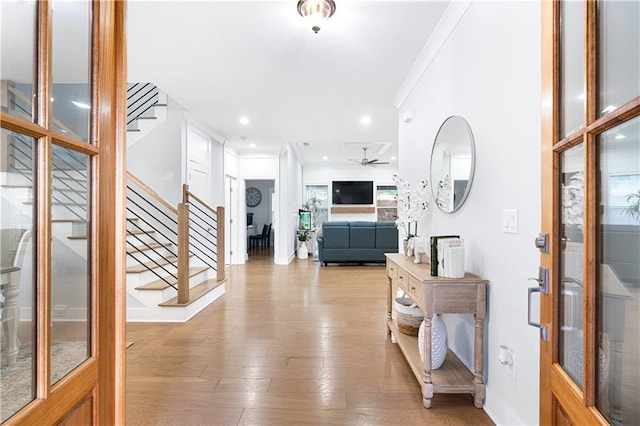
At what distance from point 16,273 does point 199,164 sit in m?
4.99

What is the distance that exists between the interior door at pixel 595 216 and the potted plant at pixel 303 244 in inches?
290

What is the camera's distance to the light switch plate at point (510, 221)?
62.9 inches

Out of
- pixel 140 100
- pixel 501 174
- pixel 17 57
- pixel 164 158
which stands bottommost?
pixel 501 174

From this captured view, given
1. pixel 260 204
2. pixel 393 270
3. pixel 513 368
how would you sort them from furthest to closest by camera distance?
pixel 260 204
pixel 393 270
pixel 513 368

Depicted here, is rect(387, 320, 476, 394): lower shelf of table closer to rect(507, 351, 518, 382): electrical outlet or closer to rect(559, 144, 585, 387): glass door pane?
rect(507, 351, 518, 382): electrical outlet

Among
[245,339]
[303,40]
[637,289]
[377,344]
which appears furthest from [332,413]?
[303,40]

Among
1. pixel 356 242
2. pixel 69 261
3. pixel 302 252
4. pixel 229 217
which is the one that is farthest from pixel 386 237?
pixel 69 261

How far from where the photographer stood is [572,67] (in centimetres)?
88

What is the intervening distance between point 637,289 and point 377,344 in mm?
2372

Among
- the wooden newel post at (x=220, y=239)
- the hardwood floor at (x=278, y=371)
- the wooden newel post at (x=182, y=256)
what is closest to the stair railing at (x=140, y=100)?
the wooden newel post at (x=220, y=239)

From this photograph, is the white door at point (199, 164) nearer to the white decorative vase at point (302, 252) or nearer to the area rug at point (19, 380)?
the white decorative vase at point (302, 252)

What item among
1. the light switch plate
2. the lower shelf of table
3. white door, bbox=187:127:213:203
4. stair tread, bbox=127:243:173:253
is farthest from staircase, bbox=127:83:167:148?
the light switch plate

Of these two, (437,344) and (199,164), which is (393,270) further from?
(199,164)

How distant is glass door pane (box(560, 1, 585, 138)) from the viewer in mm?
838
